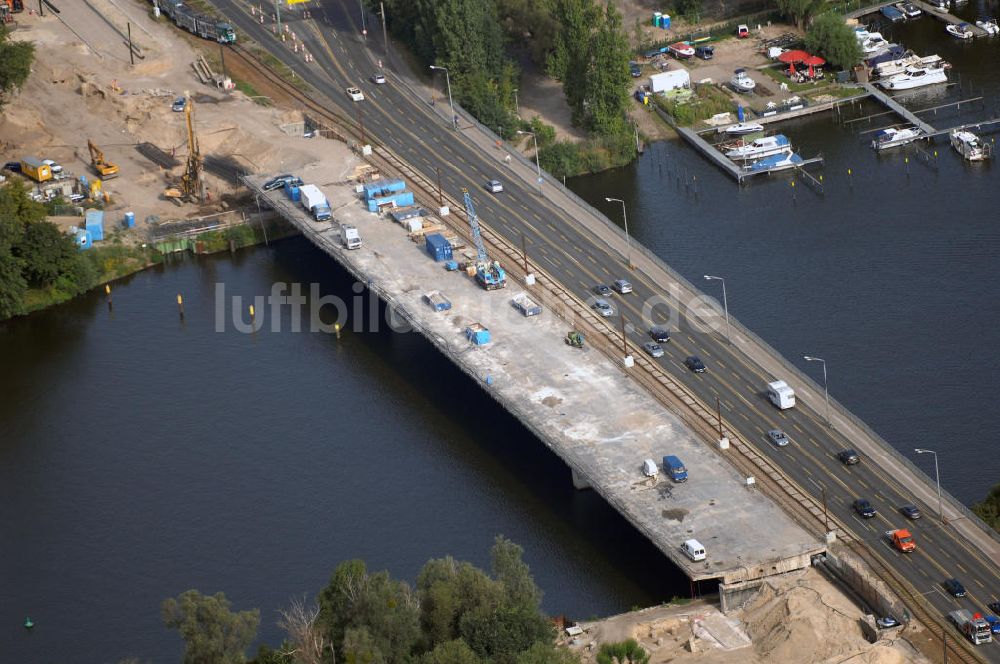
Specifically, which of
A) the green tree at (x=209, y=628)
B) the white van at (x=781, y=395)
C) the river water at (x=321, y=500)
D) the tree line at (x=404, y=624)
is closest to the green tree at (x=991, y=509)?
the river water at (x=321, y=500)

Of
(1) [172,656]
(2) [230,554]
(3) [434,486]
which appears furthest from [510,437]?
(1) [172,656]

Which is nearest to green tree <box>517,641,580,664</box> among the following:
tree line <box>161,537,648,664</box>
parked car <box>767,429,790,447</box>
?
tree line <box>161,537,648,664</box>

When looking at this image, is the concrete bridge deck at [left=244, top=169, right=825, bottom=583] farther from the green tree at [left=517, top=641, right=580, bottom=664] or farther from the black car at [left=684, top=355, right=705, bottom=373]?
the green tree at [left=517, top=641, right=580, bottom=664]

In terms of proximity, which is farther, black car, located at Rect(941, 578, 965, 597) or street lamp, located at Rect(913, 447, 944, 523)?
street lamp, located at Rect(913, 447, 944, 523)

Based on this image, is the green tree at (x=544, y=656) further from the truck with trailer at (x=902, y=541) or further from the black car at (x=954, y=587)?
the black car at (x=954, y=587)

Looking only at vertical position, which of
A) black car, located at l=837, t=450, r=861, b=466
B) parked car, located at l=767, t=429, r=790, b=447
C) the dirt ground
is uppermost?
black car, located at l=837, t=450, r=861, b=466

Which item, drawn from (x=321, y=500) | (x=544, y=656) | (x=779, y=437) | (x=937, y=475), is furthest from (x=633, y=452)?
(x=544, y=656)

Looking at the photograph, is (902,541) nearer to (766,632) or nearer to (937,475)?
(937,475)
